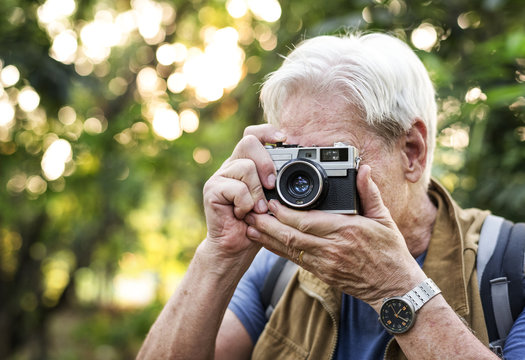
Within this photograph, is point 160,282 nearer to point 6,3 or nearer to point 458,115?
point 6,3

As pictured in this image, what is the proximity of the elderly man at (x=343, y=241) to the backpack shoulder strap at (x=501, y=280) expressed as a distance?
0.13ft

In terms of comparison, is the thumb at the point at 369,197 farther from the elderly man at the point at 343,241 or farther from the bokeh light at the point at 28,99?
the bokeh light at the point at 28,99

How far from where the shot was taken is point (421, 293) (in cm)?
155

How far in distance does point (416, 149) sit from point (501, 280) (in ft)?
2.06

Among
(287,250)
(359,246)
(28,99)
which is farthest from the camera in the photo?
(28,99)

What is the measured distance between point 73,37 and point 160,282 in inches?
295

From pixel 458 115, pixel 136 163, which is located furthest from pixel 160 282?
pixel 458 115

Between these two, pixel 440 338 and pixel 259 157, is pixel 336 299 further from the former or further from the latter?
pixel 259 157

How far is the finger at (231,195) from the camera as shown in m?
1.79

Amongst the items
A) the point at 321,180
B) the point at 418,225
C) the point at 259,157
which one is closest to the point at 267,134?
the point at 259,157

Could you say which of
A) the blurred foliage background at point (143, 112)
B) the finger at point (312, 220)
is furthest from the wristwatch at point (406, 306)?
the blurred foliage background at point (143, 112)

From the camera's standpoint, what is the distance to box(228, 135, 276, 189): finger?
177 cm

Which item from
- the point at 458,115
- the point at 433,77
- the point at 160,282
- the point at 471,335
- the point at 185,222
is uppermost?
the point at 433,77

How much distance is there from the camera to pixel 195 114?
20.3 feet
